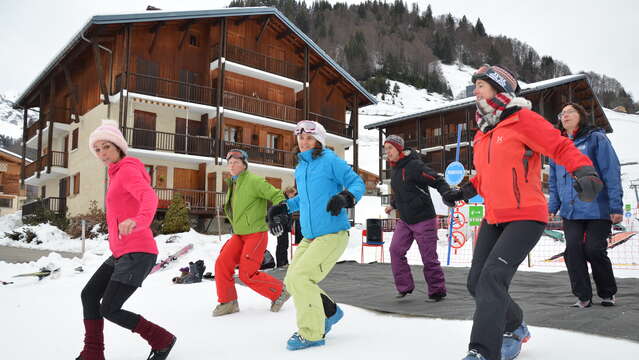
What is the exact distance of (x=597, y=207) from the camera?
450cm

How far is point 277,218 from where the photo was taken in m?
4.28

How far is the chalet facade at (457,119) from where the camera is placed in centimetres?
3416

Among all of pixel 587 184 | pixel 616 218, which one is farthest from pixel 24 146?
pixel 587 184

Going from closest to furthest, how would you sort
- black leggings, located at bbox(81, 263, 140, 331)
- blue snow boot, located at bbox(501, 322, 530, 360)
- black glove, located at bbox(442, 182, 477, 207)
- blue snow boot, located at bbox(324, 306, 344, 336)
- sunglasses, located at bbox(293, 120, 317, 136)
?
blue snow boot, located at bbox(501, 322, 530, 360) → black leggings, located at bbox(81, 263, 140, 331) → black glove, located at bbox(442, 182, 477, 207) → blue snow boot, located at bbox(324, 306, 344, 336) → sunglasses, located at bbox(293, 120, 317, 136)

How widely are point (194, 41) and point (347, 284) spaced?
19.8 meters

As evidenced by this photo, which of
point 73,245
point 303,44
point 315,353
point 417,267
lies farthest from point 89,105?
point 315,353

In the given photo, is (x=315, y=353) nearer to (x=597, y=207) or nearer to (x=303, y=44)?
(x=597, y=207)

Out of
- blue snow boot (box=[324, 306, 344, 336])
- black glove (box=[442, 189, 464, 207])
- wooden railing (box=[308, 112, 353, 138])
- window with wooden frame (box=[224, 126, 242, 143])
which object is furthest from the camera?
wooden railing (box=[308, 112, 353, 138])

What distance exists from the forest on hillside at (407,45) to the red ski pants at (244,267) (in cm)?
8383

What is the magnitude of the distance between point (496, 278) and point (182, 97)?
2159cm

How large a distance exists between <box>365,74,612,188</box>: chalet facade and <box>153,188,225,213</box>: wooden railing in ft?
54.1

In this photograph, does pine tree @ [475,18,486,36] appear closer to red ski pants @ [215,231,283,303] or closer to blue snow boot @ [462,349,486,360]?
red ski pants @ [215,231,283,303]

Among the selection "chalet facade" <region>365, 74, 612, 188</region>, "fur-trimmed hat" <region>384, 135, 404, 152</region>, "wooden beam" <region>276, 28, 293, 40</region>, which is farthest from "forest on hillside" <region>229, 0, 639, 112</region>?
"fur-trimmed hat" <region>384, 135, 404, 152</region>

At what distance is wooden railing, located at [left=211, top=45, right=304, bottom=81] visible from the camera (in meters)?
24.0
